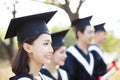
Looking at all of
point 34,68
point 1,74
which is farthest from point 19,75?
point 1,74

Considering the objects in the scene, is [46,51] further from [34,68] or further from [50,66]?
[50,66]

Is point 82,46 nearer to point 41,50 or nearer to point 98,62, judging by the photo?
point 98,62

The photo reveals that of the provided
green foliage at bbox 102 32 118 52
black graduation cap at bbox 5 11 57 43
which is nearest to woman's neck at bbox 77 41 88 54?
black graduation cap at bbox 5 11 57 43

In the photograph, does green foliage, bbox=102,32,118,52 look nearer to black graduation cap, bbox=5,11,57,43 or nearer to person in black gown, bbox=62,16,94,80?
person in black gown, bbox=62,16,94,80

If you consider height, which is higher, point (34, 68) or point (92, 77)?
point (34, 68)

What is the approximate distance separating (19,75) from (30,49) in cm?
23

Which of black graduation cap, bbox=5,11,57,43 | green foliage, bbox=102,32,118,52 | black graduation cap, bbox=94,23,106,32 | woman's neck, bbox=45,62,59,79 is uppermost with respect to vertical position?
black graduation cap, bbox=5,11,57,43

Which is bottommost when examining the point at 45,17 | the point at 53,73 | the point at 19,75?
the point at 53,73

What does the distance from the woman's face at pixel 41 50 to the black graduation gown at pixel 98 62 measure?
3314 mm

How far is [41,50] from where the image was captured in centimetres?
374

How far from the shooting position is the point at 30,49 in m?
3.76

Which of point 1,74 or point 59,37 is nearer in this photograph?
point 59,37

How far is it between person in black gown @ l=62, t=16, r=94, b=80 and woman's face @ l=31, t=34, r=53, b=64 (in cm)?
270

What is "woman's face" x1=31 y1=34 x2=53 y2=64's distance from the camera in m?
3.74
